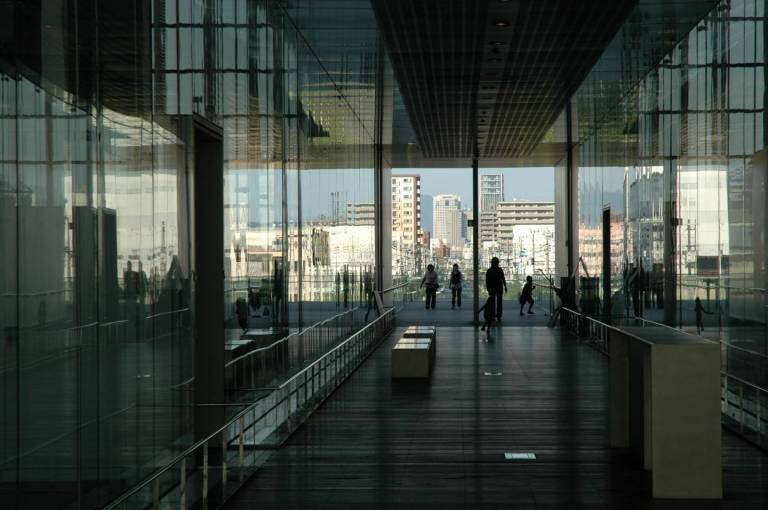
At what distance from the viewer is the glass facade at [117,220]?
4.44m

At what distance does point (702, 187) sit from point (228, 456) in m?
7.21

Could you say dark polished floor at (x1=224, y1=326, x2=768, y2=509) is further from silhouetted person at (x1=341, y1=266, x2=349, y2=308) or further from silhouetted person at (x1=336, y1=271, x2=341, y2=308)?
silhouetted person at (x1=341, y1=266, x2=349, y2=308)

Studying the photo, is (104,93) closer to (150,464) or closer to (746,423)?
(150,464)

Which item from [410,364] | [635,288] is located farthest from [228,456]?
[635,288]

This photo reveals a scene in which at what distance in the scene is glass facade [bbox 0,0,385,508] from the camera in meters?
4.44

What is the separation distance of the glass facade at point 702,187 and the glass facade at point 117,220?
482 centimetres

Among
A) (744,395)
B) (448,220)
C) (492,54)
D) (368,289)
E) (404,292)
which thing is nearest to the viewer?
(744,395)

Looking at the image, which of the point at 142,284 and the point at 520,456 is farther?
the point at 520,456

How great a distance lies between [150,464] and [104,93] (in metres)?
2.38

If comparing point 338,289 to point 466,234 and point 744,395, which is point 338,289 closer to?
point 744,395

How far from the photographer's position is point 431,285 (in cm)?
3025

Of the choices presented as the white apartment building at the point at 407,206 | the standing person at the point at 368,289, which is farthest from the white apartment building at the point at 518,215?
the standing person at the point at 368,289

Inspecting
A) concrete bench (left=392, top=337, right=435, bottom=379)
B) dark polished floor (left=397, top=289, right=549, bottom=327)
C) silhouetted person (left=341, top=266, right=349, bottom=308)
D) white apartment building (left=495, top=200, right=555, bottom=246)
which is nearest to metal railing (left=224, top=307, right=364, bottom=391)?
silhouetted person (left=341, top=266, right=349, bottom=308)

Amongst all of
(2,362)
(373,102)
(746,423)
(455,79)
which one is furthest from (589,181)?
(2,362)
